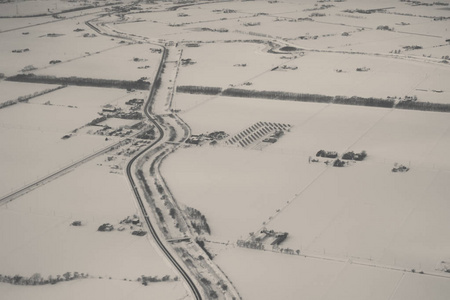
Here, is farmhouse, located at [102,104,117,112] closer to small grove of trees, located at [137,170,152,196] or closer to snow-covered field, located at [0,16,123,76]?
small grove of trees, located at [137,170,152,196]

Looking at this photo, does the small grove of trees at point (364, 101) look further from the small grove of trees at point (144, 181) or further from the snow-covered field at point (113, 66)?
the small grove of trees at point (144, 181)

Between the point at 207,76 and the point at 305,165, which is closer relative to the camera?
the point at 305,165

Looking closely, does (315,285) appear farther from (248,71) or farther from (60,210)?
(248,71)

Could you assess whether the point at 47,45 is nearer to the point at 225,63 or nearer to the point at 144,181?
the point at 225,63

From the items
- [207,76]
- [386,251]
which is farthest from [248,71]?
[386,251]

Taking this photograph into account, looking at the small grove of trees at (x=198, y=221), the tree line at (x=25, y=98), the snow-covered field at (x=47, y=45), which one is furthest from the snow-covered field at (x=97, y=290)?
the snow-covered field at (x=47, y=45)

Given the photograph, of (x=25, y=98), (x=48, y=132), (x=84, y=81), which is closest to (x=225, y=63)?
(x=84, y=81)

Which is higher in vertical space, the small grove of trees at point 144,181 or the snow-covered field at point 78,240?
the snow-covered field at point 78,240
